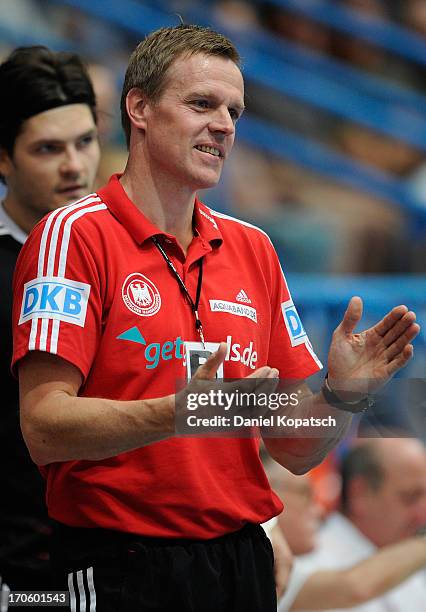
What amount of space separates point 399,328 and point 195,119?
2.15 ft

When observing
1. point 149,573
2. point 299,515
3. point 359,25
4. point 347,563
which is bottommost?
point 347,563

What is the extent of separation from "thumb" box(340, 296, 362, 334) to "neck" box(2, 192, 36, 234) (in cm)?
115

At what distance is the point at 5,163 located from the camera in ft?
10.6

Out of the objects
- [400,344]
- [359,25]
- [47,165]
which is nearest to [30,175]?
[47,165]

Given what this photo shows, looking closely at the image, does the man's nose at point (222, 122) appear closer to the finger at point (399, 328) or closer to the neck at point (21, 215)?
the finger at point (399, 328)

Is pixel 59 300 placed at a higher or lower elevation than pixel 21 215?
higher

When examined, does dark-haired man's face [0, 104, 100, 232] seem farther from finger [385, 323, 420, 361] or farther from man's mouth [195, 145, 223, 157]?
finger [385, 323, 420, 361]

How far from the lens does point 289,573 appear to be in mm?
3162

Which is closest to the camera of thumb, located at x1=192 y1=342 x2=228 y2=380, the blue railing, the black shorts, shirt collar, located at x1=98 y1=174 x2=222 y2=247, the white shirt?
thumb, located at x1=192 y1=342 x2=228 y2=380

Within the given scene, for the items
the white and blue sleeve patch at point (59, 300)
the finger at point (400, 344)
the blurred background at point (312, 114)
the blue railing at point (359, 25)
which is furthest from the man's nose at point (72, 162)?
the blue railing at point (359, 25)

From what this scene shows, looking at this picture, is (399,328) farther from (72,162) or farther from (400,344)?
(72,162)

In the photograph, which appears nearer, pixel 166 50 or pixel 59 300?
pixel 59 300

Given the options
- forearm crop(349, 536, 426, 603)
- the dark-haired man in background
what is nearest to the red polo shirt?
the dark-haired man in background

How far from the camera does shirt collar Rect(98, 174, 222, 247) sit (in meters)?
2.33
